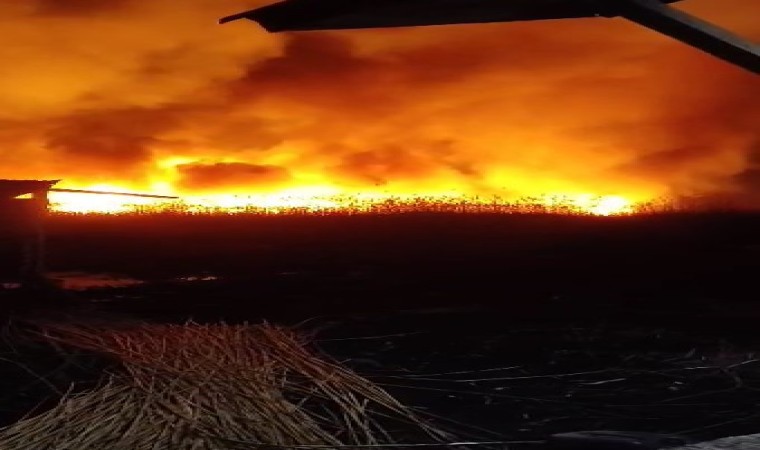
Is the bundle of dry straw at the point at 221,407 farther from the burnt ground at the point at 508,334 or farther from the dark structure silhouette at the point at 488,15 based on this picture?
the dark structure silhouette at the point at 488,15

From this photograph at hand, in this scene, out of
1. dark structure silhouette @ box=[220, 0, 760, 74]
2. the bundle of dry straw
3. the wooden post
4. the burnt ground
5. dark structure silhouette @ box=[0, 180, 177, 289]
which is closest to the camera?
dark structure silhouette @ box=[220, 0, 760, 74]

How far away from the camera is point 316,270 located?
63.0 feet

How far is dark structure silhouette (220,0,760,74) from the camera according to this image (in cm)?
256

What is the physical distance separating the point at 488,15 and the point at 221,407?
10.1 ft

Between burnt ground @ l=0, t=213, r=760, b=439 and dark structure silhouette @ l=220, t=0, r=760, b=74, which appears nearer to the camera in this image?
dark structure silhouette @ l=220, t=0, r=760, b=74

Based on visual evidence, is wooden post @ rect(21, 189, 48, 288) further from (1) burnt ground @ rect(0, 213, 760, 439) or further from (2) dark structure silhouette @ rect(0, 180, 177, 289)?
(1) burnt ground @ rect(0, 213, 760, 439)

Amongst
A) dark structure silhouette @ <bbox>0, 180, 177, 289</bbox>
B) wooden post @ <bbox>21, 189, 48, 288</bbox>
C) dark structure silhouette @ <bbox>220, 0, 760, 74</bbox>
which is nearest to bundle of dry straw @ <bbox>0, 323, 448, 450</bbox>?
dark structure silhouette @ <bbox>220, 0, 760, 74</bbox>

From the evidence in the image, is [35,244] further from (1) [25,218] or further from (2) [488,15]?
(2) [488,15]

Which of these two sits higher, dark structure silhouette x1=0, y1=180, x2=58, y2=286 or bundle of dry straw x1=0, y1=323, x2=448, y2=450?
dark structure silhouette x1=0, y1=180, x2=58, y2=286

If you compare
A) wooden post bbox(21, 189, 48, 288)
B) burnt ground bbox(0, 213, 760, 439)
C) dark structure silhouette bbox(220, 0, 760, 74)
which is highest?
dark structure silhouette bbox(220, 0, 760, 74)

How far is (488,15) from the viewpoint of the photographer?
2.92m

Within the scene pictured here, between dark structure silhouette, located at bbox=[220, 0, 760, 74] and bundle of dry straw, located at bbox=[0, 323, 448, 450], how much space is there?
236 cm

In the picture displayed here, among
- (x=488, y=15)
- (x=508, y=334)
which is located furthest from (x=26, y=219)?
(x=488, y=15)

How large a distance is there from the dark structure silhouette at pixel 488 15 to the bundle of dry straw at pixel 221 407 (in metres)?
2.36
